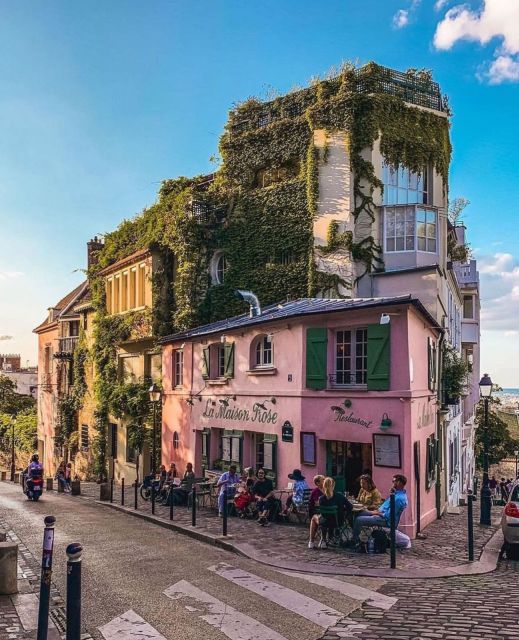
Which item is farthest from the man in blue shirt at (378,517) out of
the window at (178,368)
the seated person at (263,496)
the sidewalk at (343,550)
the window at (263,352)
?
the window at (178,368)

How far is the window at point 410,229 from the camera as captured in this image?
1009 inches

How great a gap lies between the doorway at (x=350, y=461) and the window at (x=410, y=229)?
439 inches

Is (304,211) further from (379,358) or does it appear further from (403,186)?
(379,358)

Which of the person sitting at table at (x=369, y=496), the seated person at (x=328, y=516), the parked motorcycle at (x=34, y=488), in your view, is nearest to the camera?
the seated person at (x=328, y=516)

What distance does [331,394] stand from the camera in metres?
16.1

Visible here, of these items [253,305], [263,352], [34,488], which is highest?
[253,305]

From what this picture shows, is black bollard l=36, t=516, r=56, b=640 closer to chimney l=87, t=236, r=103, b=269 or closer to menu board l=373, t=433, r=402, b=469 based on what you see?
menu board l=373, t=433, r=402, b=469

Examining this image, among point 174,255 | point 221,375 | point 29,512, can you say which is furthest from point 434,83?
point 29,512

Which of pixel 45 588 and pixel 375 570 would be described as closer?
pixel 45 588

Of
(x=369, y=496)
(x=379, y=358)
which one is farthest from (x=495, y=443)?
(x=369, y=496)

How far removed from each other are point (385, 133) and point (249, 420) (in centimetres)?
1386

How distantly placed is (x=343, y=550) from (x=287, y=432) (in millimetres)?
4950

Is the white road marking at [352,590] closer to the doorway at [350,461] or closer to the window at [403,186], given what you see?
the doorway at [350,461]

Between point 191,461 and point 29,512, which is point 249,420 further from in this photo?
point 29,512
